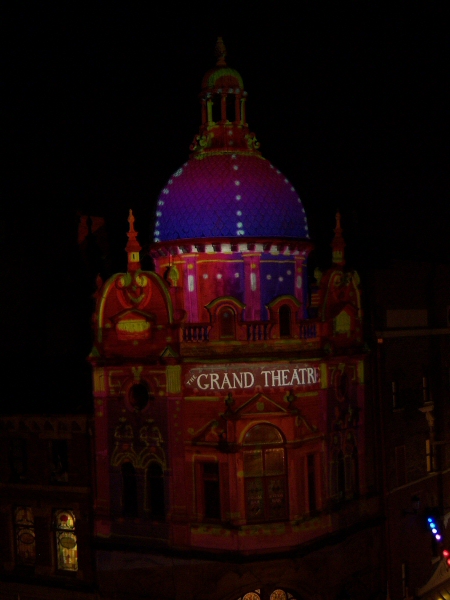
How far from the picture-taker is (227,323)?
109 ft

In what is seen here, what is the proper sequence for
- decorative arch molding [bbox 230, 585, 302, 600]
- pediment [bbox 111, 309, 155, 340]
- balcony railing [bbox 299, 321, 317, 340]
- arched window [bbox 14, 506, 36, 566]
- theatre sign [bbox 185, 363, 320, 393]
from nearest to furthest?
theatre sign [bbox 185, 363, 320, 393]
decorative arch molding [bbox 230, 585, 302, 600]
pediment [bbox 111, 309, 155, 340]
balcony railing [bbox 299, 321, 317, 340]
arched window [bbox 14, 506, 36, 566]

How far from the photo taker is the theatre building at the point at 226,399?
107 feet

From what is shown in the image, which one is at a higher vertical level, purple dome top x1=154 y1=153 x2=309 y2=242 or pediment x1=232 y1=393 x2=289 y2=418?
purple dome top x1=154 y1=153 x2=309 y2=242

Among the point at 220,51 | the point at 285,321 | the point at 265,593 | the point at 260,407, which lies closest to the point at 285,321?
the point at 285,321

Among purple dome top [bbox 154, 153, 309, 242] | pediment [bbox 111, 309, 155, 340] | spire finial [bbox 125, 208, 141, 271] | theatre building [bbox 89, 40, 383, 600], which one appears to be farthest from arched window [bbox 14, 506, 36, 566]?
purple dome top [bbox 154, 153, 309, 242]

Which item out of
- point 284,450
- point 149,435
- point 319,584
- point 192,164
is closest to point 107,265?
point 192,164

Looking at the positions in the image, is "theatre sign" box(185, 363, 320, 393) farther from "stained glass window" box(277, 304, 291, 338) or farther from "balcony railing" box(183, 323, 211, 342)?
"stained glass window" box(277, 304, 291, 338)

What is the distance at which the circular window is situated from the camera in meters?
33.6

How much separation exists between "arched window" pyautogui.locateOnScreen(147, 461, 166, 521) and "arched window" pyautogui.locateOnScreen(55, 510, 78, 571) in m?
3.96

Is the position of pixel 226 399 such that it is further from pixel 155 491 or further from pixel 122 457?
pixel 122 457

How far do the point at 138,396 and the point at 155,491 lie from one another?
3.34 meters

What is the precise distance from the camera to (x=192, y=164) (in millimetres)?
35844

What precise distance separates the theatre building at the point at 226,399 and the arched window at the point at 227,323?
58mm

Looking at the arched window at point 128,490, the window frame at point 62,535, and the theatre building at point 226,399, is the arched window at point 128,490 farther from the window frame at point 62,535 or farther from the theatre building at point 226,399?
→ the window frame at point 62,535
